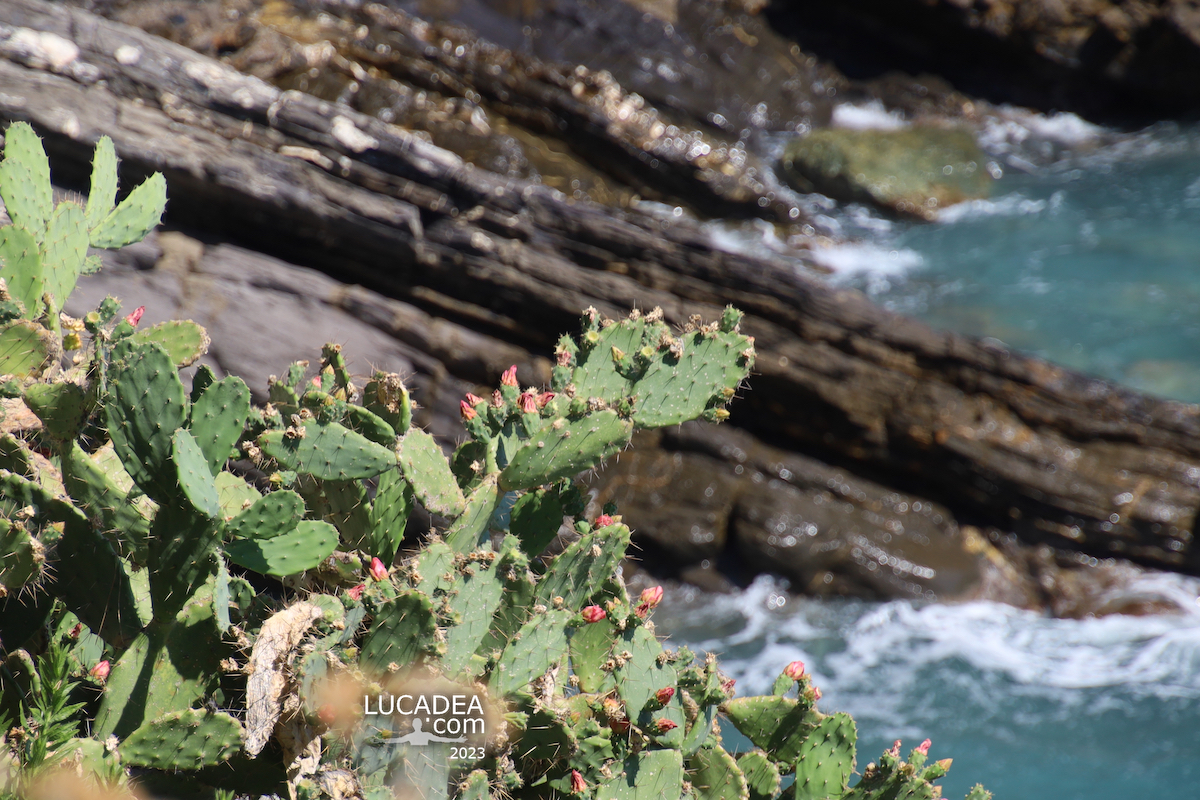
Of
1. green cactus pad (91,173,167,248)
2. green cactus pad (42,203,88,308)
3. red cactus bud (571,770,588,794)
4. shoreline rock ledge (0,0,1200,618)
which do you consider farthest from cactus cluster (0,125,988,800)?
shoreline rock ledge (0,0,1200,618)

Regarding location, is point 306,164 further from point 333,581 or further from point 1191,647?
point 1191,647

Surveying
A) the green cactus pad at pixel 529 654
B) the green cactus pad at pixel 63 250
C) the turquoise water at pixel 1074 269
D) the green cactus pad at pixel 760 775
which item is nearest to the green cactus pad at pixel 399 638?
the green cactus pad at pixel 529 654

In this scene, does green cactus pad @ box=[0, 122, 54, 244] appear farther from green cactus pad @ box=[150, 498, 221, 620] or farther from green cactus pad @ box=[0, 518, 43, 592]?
green cactus pad @ box=[150, 498, 221, 620]

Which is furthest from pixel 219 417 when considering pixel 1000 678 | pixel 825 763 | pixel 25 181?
pixel 1000 678

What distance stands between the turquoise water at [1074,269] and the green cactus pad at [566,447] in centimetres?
1012

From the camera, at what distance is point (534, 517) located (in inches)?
112

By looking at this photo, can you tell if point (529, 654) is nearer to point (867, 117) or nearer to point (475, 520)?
point (475, 520)

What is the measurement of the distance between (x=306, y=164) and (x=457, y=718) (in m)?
5.85

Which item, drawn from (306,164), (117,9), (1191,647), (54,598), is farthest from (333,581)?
(117,9)

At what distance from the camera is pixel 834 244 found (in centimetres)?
1255

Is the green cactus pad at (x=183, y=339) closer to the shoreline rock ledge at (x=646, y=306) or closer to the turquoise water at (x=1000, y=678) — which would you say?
the shoreline rock ledge at (x=646, y=306)

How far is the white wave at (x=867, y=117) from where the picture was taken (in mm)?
15492

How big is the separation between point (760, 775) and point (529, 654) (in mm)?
1010

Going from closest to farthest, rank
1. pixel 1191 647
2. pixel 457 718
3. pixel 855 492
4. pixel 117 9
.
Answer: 1. pixel 457 718
2. pixel 1191 647
3. pixel 855 492
4. pixel 117 9
